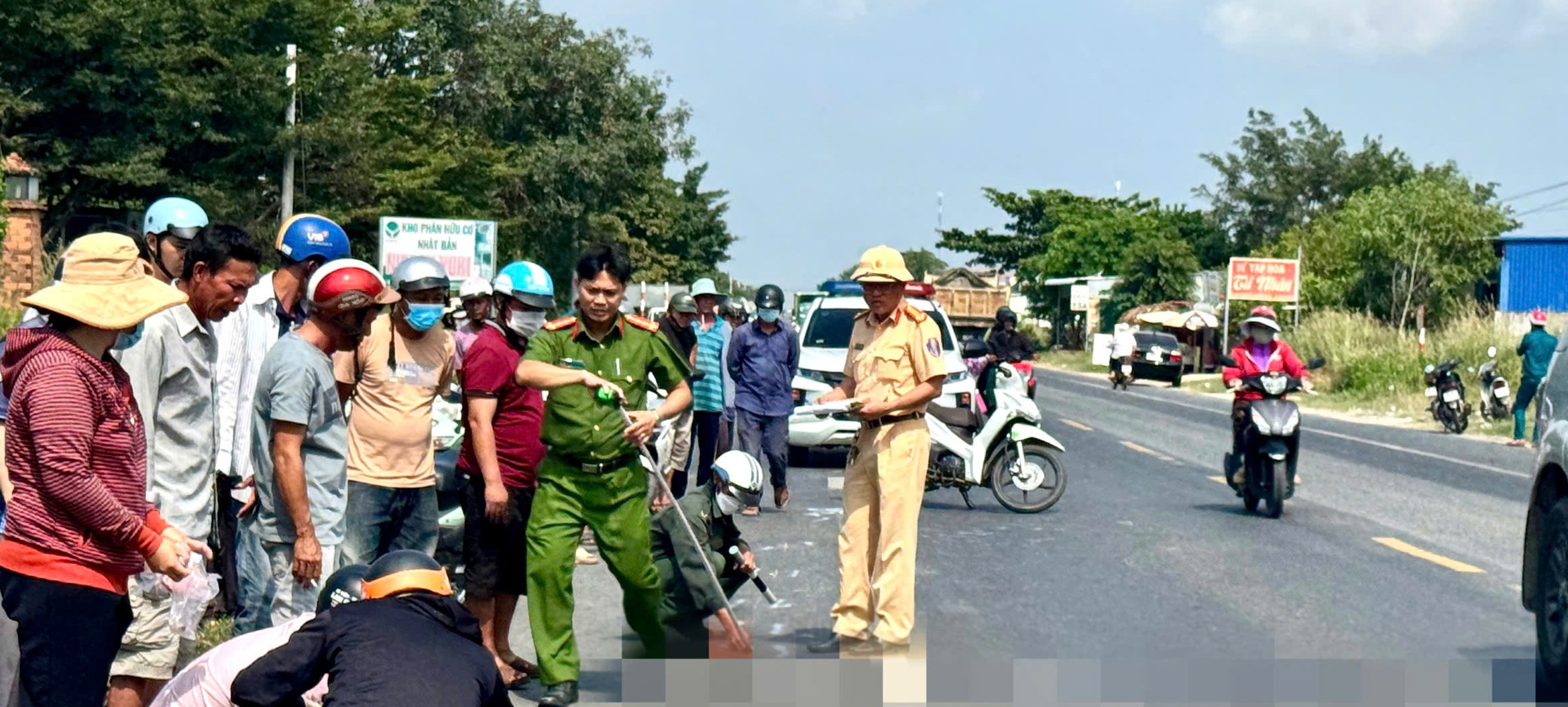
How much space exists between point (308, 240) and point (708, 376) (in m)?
7.42

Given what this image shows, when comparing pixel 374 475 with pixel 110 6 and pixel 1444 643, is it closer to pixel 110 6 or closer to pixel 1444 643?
pixel 1444 643

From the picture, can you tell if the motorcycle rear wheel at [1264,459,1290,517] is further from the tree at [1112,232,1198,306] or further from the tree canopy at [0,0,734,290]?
Answer: the tree at [1112,232,1198,306]

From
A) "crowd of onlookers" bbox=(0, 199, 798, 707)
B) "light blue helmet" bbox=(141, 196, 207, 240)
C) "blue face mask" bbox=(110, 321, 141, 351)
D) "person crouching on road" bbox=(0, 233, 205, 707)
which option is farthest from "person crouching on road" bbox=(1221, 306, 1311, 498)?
"person crouching on road" bbox=(0, 233, 205, 707)

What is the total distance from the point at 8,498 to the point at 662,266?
6829 centimetres

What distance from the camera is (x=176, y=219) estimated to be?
7.17 meters

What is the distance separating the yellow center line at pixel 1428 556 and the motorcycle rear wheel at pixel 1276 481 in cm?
100

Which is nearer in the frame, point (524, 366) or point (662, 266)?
point (524, 366)

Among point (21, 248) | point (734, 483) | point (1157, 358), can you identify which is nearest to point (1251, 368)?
point (734, 483)

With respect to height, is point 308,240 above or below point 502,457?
above

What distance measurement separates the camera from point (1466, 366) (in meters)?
36.0

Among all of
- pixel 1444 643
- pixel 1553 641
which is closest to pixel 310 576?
pixel 1553 641

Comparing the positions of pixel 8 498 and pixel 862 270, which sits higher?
pixel 862 270

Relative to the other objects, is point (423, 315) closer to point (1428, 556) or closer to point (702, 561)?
point (702, 561)

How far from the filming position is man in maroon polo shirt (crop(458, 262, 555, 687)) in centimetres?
725
